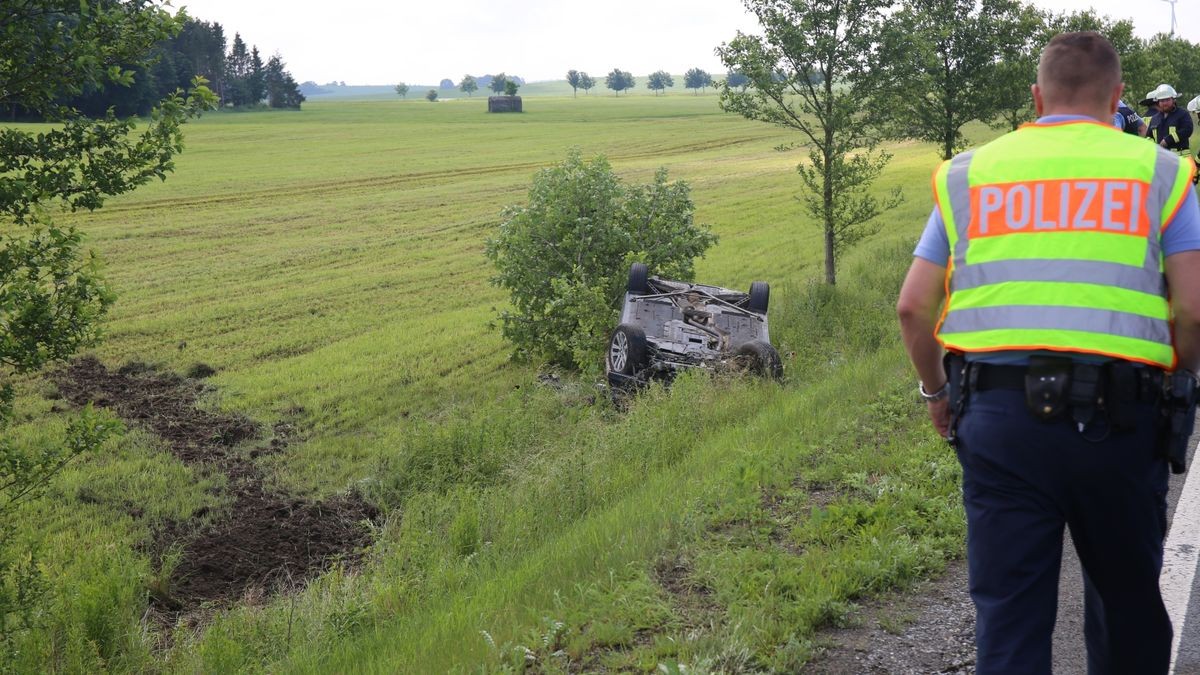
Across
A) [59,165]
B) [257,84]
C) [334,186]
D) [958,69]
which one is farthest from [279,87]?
[59,165]

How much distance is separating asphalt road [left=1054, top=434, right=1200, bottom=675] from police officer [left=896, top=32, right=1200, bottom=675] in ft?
3.64

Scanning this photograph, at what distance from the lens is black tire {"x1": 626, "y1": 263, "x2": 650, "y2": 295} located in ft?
43.4

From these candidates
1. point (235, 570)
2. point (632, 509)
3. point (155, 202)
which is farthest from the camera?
point (155, 202)

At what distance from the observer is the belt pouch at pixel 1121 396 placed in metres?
2.77

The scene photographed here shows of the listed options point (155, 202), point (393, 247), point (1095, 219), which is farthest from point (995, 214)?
point (155, 202)

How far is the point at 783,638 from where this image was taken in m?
4.19

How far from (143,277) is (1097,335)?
920 inches

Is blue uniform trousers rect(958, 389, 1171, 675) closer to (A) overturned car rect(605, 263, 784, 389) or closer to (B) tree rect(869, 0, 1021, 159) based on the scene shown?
(A) overturned car rect(605, 263, 784, 389)

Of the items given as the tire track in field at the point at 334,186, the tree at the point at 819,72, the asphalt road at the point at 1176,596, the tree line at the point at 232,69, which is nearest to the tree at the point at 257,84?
the tree line at the point at 232,69

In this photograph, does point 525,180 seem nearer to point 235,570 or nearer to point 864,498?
point 235,570

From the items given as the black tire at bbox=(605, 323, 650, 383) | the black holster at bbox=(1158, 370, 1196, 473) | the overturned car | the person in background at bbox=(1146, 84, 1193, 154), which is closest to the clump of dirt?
the black tire at bbox=(605, 323, 650, 383)

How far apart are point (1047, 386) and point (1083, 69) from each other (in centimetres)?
93

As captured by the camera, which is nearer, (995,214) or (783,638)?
(995,214)

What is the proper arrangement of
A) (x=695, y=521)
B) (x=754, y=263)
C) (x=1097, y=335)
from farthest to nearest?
(x=754, y=263) < (x=695, y=521) < (x=1097, y=335)
